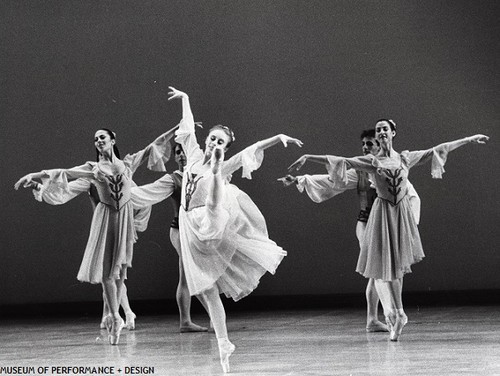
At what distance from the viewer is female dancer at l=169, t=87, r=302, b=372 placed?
4430mm

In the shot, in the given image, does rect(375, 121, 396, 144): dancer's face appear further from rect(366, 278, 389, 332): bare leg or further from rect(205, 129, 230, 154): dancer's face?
rect(205, 129, 230, 154): dancer's face

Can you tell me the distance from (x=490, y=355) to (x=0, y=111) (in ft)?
18.5

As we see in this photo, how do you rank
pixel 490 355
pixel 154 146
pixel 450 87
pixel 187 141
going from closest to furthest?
pixel 490 355 < pixel 187 141 < pixel 154 146 < pixel 450 87

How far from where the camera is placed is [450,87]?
8.24 metres

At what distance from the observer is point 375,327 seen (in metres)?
5.97

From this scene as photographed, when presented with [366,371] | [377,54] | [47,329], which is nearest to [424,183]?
[377,54]

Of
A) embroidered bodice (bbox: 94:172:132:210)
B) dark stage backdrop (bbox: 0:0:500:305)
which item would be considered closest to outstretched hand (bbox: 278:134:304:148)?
embroidered bodice (bbox: 94:172:132:210)

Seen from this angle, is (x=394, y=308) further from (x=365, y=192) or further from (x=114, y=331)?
(x=114, y=331)

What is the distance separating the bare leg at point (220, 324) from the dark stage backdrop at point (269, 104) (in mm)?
4063

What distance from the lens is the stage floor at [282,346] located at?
169 inches

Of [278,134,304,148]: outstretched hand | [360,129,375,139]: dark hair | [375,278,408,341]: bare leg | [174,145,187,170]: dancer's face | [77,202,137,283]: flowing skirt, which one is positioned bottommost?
[375,278,408,341]: bare leg

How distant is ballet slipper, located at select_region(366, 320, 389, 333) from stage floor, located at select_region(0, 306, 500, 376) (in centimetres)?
6

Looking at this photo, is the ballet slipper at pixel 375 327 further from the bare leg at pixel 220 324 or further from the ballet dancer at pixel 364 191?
the bare leg at pixel 220 324

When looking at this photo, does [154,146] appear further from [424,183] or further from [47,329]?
[424,183]
